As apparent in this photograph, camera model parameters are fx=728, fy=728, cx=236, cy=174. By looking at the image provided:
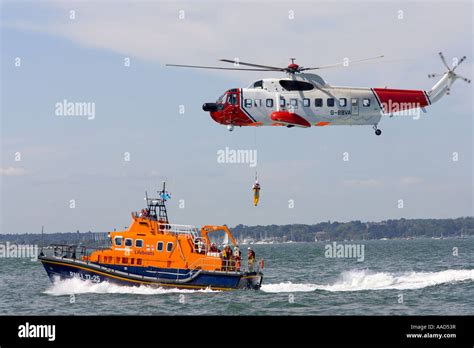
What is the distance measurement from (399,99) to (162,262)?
11.9 m

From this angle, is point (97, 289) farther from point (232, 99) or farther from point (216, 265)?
point (232, 99)

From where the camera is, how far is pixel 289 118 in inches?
1128

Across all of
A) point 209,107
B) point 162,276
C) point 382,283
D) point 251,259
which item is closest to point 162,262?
point 162,276

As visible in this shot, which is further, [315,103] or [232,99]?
[232,99]

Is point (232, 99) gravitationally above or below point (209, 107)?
above

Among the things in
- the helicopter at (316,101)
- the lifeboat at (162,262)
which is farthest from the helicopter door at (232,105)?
the lifeboat at (162,262)

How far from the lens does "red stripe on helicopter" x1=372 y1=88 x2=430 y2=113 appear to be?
28906mm

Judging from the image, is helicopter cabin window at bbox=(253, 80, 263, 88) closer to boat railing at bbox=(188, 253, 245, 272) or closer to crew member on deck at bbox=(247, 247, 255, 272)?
crew member on deck at bbox=(247, 247, 255, 272)

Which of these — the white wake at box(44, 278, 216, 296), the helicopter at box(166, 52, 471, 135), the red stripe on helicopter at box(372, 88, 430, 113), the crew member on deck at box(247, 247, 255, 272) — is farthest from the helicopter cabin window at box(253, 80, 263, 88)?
the white wake at box(44, 278, 216, 296)

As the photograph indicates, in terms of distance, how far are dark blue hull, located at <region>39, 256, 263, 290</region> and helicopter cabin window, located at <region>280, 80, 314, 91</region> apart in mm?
8108

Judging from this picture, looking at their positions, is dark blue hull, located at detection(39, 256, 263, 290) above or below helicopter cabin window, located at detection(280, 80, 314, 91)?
below

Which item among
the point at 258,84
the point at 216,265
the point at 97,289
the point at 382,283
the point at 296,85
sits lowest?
the point at 382,283
